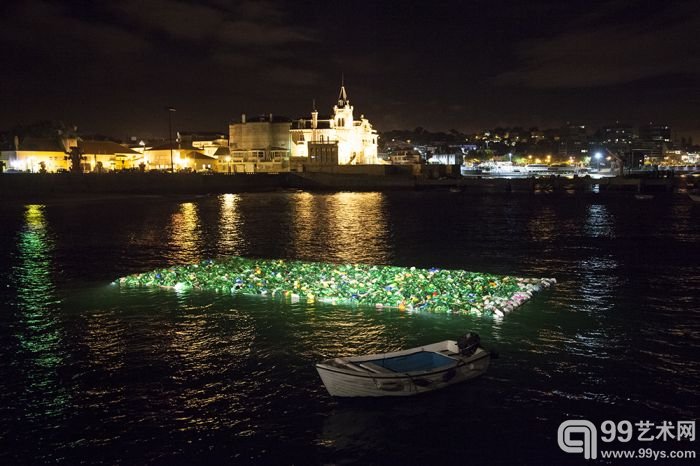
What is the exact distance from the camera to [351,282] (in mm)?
23906

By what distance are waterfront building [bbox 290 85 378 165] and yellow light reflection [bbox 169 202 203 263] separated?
77.3m

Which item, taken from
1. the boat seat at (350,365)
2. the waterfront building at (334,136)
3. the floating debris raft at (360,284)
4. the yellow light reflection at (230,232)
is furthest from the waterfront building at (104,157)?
the boat seat at (350,365)

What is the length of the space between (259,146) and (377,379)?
143233mm

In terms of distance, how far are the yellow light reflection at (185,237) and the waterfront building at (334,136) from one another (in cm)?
7732

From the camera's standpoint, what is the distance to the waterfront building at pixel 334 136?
Answer: 143m

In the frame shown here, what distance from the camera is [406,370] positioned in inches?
550

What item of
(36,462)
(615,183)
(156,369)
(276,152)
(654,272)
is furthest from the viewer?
(276,152)

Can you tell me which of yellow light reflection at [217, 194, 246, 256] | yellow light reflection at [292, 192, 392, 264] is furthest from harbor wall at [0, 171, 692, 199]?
yellow light reflection at [292, 192, 392, 264]

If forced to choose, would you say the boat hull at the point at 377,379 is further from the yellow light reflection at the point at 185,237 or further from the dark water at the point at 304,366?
the yellow light reflection at the point at 185,237

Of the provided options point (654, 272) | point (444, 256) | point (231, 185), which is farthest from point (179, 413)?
point (231, 185)

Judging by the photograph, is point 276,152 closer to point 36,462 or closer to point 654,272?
point 654,272

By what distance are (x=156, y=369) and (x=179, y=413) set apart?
3.17m

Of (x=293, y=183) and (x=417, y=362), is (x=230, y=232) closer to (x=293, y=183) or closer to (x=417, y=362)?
(x=417, y=362)

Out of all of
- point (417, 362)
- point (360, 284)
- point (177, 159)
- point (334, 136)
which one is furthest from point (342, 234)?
point (334, 136)
